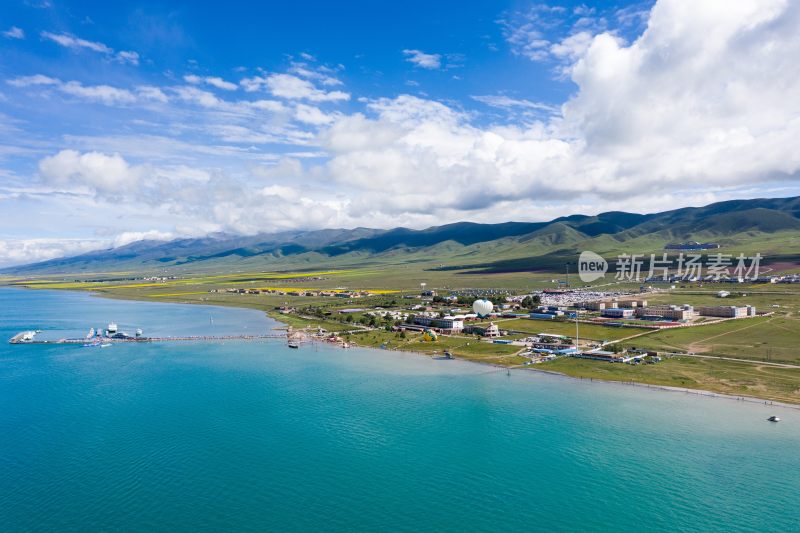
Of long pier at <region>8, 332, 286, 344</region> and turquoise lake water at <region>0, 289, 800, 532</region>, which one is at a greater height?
long pier at <region>8, 332, 286, 344</region>

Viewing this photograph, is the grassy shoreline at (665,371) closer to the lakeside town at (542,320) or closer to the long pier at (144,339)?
the lakeside town at (542,320)

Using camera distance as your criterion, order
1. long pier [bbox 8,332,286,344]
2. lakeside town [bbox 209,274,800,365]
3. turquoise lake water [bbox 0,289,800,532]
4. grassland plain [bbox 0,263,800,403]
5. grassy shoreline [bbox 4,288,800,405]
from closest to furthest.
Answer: turquoise lake water [bbox 0,289,800,532]
grassy shoreline [bbox 4,288,800,405]
grassland plain [bbox 0,263,800,403]
lakeside town [bbox 209,274,800,365]
long pier [bbox 8,332,286,344]

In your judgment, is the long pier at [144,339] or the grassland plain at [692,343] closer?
the grassland plain at [692,343]

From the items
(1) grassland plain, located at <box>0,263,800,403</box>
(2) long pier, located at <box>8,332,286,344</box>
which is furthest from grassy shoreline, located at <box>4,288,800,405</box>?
(2) long pier, located at <box>8,332,286,344</box>

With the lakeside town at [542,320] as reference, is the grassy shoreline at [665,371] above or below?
below

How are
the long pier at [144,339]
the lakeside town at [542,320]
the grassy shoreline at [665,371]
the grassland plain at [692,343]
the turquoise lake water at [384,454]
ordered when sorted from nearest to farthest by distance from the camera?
the turquoise lake water at [384,454] → the grassy shoreline at [665,371] → the grassland plain at [692,343] → the lakeside town at [542,320] → the long pier at [144,339]

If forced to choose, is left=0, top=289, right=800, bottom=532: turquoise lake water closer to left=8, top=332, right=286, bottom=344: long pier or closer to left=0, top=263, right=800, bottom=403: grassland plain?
left=0, top=263, right=800, bottom=403: grassland plain

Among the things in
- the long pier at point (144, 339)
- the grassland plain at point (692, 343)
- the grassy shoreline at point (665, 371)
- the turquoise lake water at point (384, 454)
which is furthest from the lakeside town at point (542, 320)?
the turquoise lake water at point (384, 454)

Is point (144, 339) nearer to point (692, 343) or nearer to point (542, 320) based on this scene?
point (542, 320)

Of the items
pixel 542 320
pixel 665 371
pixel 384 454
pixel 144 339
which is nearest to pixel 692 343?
pixel 665 371
